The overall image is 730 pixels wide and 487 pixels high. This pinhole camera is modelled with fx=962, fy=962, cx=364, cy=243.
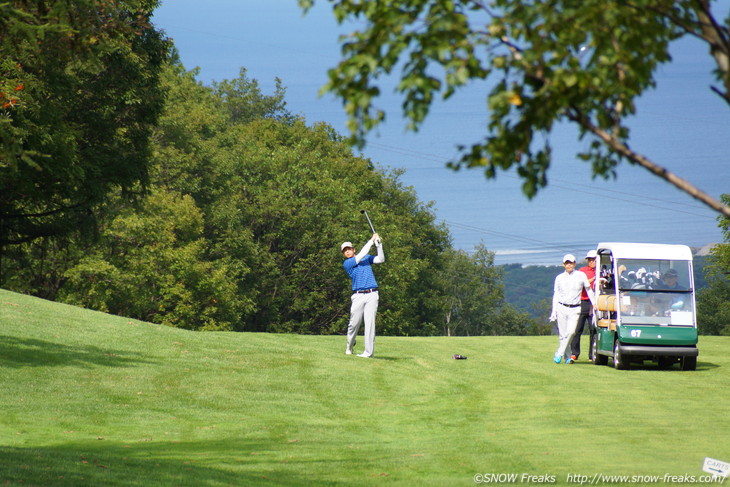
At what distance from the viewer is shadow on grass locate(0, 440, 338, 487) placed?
8570 millimetres

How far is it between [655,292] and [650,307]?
0.36 m

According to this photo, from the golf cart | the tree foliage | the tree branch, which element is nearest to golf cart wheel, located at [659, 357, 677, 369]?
the golf cart

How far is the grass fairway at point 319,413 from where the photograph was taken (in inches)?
368

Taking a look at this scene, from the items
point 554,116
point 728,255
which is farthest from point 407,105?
point 728,255

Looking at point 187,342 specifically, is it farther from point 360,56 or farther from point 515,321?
point 515,321

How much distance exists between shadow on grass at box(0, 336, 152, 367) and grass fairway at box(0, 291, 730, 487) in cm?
6

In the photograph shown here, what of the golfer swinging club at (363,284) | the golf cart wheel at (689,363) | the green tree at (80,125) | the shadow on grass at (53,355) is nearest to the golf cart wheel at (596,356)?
the golf cart wheel at (689,363)

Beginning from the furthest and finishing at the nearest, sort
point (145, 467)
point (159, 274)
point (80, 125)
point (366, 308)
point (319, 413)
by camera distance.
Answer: point (159, 274)
point (80, 125)
point (366, 308)
point (319, 413)
point (145, 467)

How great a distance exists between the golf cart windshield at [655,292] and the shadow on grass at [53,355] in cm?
1023

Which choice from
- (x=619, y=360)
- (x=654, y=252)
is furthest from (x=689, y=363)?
(x=654, y=252)

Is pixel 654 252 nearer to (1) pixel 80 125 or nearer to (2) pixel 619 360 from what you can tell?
(2) pixel 619 360

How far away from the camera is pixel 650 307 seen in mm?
20859

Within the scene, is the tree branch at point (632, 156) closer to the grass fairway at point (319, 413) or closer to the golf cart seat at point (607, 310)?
the grass fairway at point (319, 413)

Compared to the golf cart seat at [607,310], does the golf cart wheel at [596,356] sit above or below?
below
